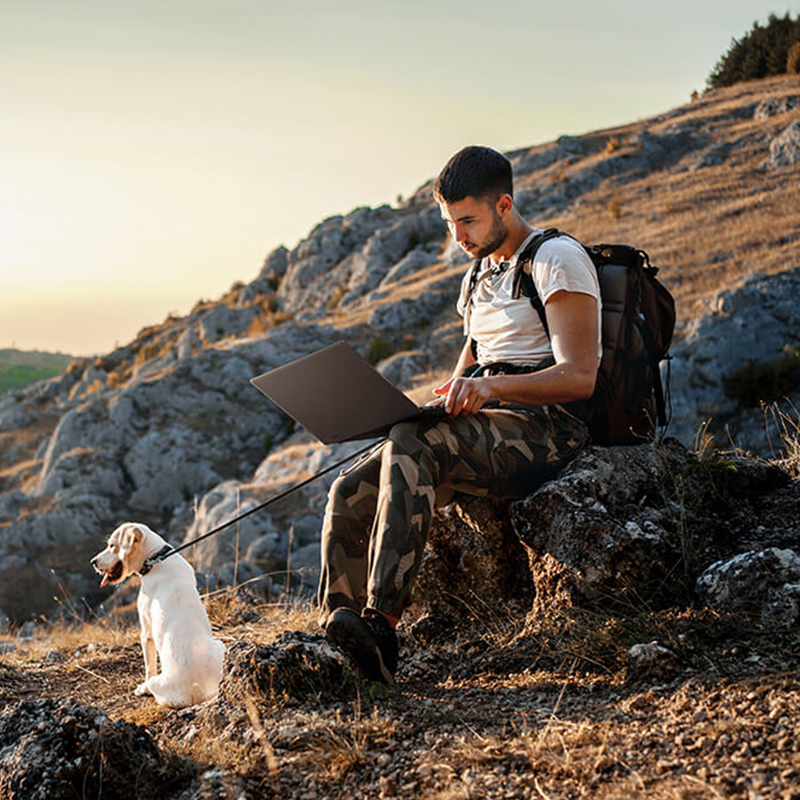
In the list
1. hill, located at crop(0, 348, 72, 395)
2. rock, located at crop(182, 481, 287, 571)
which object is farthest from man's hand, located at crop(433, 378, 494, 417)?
hill, located at crop(0, 348, 72, 395)

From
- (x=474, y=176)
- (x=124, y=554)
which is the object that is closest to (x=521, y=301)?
(x=474, y=176)

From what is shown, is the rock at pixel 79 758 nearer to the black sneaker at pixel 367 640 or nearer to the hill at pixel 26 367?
the black sneaker at pixel 367 640

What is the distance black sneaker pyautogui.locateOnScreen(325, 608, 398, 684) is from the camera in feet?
10.3

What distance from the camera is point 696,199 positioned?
94.0 feet

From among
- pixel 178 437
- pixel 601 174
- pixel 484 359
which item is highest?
pixel 601 174

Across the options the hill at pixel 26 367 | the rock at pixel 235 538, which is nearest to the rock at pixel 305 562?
the rock at pixel 235 538

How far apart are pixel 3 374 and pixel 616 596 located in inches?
2489

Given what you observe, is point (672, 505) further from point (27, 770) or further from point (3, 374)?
point (3, 374)

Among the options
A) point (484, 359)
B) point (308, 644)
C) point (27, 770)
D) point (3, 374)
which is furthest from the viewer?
point (3, 374)

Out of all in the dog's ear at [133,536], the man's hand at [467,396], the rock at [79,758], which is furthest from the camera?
the dog's ear at [133,536]

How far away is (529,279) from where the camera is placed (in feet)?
12.5

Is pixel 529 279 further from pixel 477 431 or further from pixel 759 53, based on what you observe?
pixel 759 53

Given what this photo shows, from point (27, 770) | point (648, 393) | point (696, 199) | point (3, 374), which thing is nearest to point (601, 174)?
point (696, 199)

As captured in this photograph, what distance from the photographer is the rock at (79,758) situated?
2578mm
